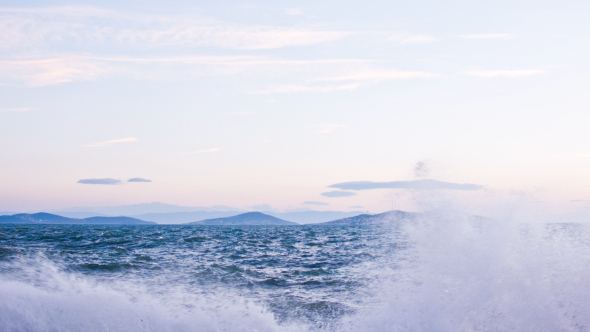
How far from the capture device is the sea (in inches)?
422

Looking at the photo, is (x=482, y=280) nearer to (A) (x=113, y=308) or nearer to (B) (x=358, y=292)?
(B) (x=358, y=292)

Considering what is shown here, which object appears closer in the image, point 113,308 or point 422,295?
point 113,308

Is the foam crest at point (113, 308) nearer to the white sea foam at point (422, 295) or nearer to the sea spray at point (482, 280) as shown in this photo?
the white sea foam at point (422, 295)

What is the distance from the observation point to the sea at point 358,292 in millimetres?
10727

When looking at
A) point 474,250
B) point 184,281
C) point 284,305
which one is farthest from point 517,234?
point 184,281

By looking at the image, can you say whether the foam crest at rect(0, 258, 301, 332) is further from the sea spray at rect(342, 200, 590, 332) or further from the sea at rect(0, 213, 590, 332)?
the sea spray at rect(342, 200, 590, 332)

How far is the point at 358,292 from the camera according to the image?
1514 centimetres

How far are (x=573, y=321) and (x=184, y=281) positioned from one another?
1198 centimetres

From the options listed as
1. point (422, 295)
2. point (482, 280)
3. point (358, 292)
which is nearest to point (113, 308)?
point (358, 292)

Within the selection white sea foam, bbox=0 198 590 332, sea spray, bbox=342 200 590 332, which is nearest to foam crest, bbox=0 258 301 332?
white sea foam, bbox=0 198 590 332

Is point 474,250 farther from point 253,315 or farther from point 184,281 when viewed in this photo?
point 184,281

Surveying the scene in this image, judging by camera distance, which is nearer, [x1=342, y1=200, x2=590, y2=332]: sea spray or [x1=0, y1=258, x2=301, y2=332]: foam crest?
[x1=0, y1=258, x2=301, y2=332]: foam crest

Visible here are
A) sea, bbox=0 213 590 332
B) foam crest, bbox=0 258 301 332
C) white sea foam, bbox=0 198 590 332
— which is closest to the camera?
foam crest, bbox=0 258 301 332

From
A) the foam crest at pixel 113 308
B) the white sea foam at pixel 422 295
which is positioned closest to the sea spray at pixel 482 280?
the white sea foam at pixel 422 295
